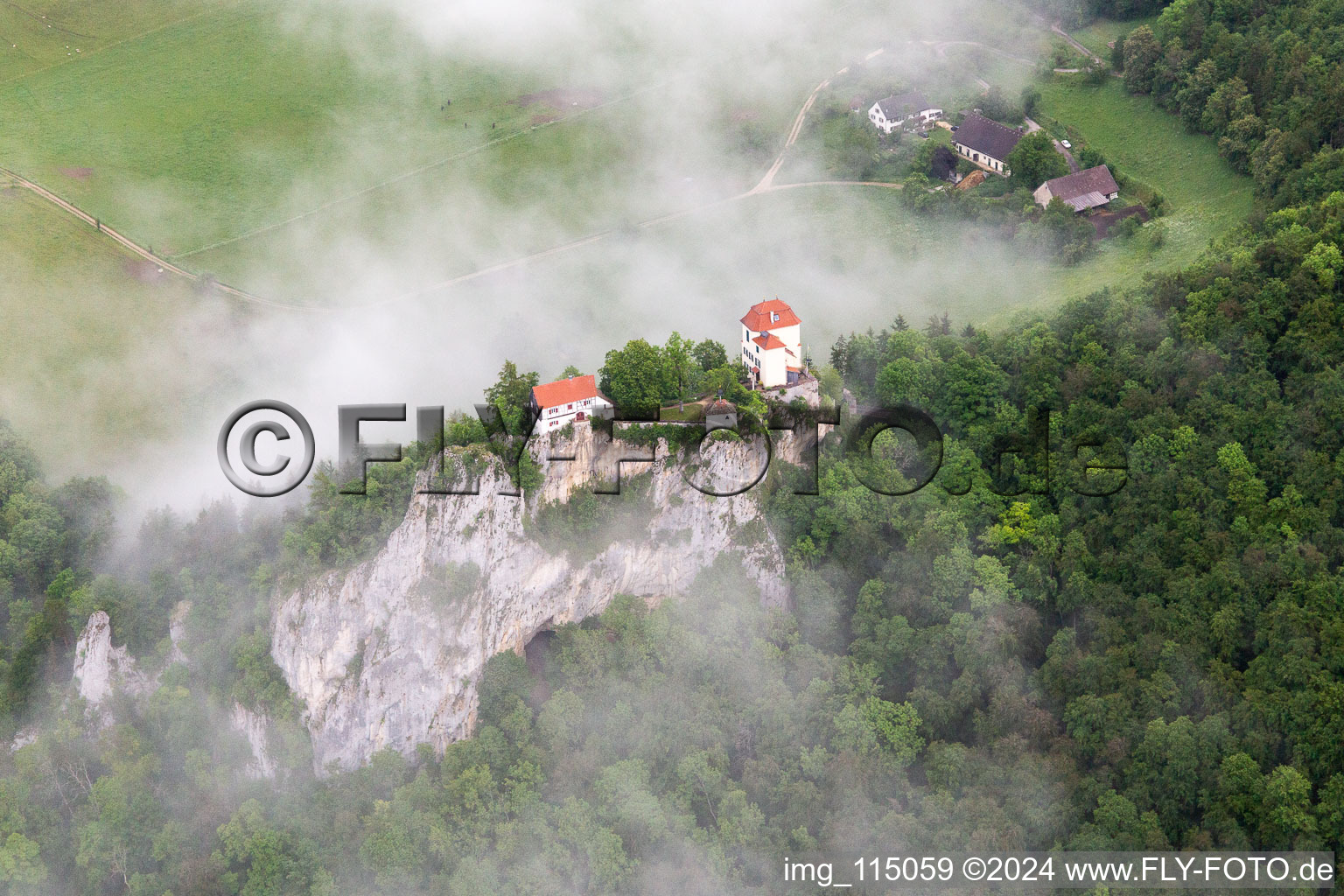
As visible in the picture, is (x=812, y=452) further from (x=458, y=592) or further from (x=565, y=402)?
(x=458, y=592)

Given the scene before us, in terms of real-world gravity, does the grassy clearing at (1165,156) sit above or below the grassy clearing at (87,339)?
above

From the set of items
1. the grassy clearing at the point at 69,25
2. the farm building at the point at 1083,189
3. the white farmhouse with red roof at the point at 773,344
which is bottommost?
the white farmhouse with red roof at the point at 773,344

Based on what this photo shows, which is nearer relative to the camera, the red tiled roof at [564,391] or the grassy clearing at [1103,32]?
the red tiled roof at [564,391]

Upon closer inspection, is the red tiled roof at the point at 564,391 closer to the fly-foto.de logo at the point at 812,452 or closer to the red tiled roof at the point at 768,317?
the fly-foto.de logo at the point at 812,452

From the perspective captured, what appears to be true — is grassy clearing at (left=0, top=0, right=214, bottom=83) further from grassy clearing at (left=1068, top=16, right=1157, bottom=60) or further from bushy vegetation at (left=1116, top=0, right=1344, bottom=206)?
bushy vegetation at (left=1116, top=0, right=1344, bottom=206)

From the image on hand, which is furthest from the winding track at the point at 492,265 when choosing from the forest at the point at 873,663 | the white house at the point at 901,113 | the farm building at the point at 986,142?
the forest at the point at 873,663

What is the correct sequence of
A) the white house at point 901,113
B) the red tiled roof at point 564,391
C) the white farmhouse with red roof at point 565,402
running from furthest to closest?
1. the white house at point 901,113
2. the white farmhouse with red roof at point 565,402
3. the red tiled roof at point 564,391

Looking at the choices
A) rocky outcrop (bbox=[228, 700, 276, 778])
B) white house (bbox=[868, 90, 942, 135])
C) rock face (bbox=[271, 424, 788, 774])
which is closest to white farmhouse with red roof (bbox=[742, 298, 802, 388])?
rock face (bbox=[271, 424, 788, 774])
